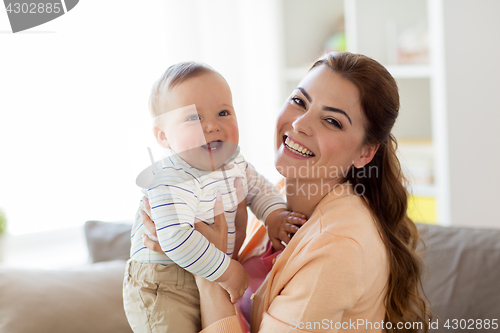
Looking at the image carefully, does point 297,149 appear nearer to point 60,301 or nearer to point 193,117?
point 193,117

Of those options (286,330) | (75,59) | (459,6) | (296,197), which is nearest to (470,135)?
(459,6)

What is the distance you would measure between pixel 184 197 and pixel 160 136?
0.57ft

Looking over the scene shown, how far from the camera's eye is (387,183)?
129 cm

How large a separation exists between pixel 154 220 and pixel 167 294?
20cm

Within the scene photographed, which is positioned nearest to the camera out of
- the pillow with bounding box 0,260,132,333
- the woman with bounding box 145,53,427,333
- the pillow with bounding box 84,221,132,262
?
the woman with bounding box 145,53,427,333

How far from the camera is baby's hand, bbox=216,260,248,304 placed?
1.11 metres

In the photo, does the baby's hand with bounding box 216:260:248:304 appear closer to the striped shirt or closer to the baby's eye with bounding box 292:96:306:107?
the striped shirt

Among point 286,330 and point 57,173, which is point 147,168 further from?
point 57,173

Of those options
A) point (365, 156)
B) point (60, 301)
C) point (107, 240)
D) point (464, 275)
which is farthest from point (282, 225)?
point (107, 240)

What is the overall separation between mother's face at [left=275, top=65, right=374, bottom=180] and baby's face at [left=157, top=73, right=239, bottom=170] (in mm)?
167

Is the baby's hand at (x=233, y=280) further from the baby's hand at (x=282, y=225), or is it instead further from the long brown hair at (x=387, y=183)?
the long brown hair at (x=387, y=183)

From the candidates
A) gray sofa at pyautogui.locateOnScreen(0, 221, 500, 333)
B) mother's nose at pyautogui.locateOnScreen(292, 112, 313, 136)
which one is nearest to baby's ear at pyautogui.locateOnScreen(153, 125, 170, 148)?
mother's nose at pyautogui.locateOnScreen(292, 112, 313, 136)

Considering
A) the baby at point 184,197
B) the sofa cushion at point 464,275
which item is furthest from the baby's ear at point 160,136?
the sofa cushion at point 464,275

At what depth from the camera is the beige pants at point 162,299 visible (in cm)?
113
